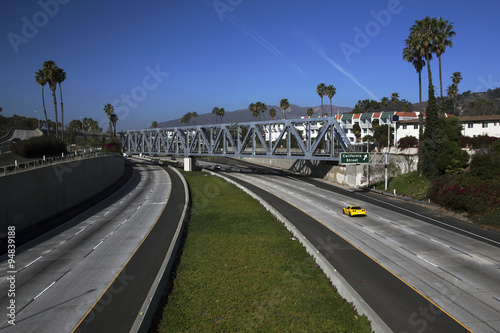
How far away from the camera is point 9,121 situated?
15112 centimetres

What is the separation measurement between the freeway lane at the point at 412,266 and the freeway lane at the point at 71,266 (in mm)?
13896

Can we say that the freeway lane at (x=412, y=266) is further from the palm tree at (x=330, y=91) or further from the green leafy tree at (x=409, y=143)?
the palm tree at (x=330, y=91)

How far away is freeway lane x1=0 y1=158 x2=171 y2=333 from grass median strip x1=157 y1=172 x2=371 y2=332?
162 inches

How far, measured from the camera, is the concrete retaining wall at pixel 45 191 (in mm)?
27391

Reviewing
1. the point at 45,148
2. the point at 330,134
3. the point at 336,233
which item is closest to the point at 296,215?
the point at 336,233

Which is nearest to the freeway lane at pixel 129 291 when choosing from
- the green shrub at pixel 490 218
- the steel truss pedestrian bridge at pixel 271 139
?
the green shrub at pixel 490 218

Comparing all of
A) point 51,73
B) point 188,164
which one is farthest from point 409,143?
point 51,73

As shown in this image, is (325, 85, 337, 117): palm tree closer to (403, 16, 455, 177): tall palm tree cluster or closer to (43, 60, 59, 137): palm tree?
(403, 16, 455, 177): tall palm tree cluster

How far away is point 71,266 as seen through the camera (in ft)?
67.7

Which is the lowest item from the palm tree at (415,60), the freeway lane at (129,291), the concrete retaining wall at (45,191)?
the freeway lane at (129,291)

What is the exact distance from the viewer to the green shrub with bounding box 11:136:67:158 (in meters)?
49.3

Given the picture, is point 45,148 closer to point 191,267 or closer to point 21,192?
point 21,192

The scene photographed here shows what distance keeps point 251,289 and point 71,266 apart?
1185 centimetres

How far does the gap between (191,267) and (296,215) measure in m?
18.3
